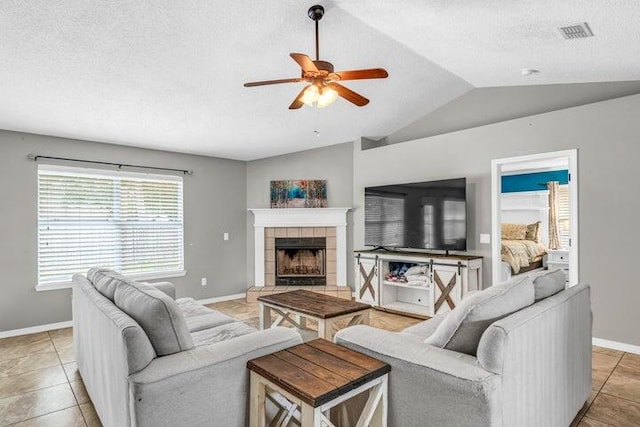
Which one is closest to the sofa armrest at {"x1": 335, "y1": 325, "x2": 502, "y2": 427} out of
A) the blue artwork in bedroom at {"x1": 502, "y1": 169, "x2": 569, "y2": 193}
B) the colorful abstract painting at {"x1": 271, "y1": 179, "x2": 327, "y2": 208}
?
the colorful abstract painting at {"x1": 271, "y1": 179, "x2": 327, "y2": 208}

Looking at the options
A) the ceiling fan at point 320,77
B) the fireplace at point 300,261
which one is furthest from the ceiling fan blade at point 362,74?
the fireplace at point 300,261

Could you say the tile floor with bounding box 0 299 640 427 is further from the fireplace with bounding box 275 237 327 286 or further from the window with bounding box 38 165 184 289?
the fireplace with bounding box 275 237 327 286

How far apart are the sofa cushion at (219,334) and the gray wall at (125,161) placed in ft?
10.2

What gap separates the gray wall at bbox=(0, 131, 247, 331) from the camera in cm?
426

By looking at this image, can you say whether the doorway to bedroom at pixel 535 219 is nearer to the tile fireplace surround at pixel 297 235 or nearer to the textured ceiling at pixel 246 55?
the tile fireplace surround at pixel 297 235

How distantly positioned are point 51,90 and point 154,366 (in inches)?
118

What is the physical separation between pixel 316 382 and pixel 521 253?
232 inches

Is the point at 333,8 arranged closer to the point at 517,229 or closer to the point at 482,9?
the point at 482,9

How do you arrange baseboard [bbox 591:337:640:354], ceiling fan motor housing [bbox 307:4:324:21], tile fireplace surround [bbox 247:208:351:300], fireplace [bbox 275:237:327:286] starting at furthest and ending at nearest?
fireplace [bbox 275:237:327:286], tile fireplace surround [bbox 247:208:351:300], baseboard [bbox 591:337:640:354], ceiling fan motor housing [bbox 307:4:324:21]

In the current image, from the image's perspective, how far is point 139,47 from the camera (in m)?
2.81

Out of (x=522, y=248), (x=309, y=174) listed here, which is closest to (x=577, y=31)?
(x=309, y=174)

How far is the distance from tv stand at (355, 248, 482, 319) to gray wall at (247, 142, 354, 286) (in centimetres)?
66

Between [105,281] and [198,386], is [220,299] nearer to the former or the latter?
[105,281]

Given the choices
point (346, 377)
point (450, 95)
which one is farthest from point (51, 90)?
point (450, 95)
